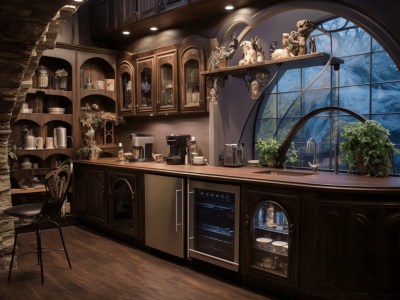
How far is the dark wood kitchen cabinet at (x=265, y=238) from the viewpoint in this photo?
2.88 m

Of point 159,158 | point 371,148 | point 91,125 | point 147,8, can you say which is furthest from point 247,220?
Result: point 91,125

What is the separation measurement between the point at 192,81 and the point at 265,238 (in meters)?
2.02

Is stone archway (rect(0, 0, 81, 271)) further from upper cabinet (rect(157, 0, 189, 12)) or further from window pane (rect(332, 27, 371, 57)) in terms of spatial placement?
window pane (rect(332, 27, 371, 57))

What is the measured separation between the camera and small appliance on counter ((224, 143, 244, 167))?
151 inches

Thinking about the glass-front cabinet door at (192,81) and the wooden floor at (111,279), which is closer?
the wooden floor at (111,279)

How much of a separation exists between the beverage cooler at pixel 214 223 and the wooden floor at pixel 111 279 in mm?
193

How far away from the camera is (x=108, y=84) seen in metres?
5.53

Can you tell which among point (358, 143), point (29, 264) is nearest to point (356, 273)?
point (358, 143)

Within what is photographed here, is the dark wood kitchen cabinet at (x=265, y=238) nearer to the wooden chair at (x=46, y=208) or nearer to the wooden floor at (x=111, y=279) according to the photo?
the wooden floor at (x=111, y=279)

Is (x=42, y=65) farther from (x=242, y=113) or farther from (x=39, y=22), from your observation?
(x=39, y=22)

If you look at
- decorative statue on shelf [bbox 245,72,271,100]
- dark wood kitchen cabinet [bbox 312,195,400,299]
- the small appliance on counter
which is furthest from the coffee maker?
dark wood kitchen cabinet [bbox 312,195,400,299]

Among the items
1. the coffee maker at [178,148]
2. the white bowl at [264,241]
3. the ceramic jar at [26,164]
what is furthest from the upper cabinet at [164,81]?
the white bowl at [264,241]

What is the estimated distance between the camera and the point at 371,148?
296 cm

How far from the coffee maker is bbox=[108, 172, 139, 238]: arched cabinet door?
0.48 meters
